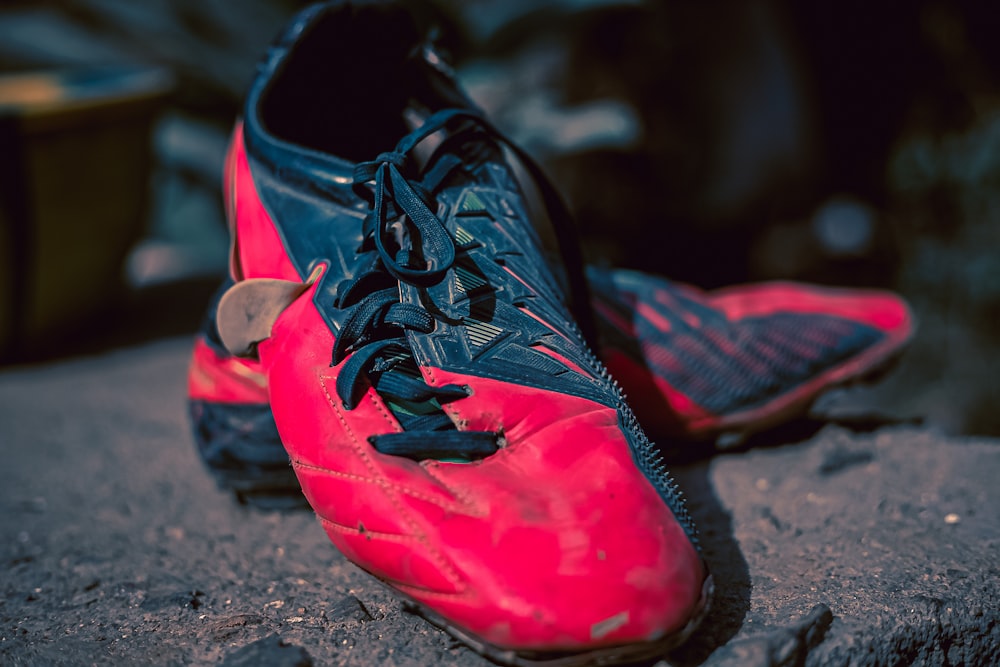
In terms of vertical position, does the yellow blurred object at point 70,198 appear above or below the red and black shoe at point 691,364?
below

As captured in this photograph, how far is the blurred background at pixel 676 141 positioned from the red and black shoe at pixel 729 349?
150 cm

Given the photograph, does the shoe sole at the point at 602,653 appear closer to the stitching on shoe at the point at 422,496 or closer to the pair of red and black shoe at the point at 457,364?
the pair of red and black shoe at the point at 457,364

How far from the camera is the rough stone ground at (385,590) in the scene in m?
0.81

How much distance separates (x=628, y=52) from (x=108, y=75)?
2060 millimetres

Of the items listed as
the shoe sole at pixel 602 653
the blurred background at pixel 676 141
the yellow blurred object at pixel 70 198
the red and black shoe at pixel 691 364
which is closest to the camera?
the shoe sole at pixel 602 653

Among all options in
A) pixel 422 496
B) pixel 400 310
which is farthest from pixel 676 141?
pixel 422 496

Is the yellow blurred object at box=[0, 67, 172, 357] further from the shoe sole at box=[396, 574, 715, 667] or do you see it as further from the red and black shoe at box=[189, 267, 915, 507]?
the shoe sole at box=[396, 574, 715, 667]

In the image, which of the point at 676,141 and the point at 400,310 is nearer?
the point at 400,310

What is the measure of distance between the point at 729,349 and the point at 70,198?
6.01ft

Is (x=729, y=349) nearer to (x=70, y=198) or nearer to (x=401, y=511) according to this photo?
(x=401, y=511)

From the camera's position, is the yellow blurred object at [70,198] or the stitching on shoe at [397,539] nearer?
the stitching on shoe at [397,539]

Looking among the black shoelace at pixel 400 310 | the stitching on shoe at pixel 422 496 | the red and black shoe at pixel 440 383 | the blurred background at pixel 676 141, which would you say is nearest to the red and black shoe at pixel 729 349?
the red and black shoe at pixel 440 383

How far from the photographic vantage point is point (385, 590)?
3.00ft

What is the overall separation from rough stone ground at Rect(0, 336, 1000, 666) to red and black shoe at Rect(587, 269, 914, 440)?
0.31 feet
